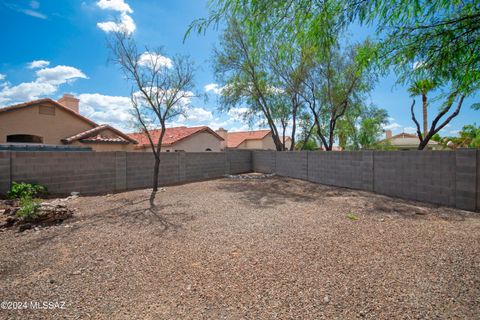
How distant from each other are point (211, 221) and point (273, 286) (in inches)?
111

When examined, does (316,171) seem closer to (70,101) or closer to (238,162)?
(238,162)

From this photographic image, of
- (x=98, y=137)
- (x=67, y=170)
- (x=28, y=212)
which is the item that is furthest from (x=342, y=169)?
(x=98, y=137)

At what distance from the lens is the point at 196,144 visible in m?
22.2

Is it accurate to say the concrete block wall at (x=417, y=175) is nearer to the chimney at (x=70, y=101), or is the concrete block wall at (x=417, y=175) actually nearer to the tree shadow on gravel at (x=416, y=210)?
the tree shadow on gravel at (x=416, y=210)

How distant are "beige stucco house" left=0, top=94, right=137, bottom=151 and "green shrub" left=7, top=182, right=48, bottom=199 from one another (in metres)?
7.49

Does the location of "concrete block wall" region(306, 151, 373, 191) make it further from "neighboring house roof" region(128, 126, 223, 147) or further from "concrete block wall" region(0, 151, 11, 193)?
"neighboring house roof" region(128, 126, 223, 147)

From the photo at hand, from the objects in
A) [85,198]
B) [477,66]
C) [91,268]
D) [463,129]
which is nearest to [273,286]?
[91,268]

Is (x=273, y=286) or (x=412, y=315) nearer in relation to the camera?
(x=412, y=315)

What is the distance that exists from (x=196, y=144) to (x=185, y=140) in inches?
54.5

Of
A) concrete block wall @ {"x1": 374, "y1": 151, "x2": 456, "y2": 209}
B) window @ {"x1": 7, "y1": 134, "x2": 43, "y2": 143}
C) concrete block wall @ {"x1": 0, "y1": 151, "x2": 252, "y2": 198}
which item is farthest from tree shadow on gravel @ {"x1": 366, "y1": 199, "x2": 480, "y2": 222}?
window @ {"x1": 7, "y1": 134, "x2": 43, "y2": 143}

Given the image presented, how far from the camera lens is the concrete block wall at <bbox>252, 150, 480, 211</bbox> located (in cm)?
609

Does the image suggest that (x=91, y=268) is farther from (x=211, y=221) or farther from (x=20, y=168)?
(x=20, y=168)

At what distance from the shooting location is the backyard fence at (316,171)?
20.9 feet

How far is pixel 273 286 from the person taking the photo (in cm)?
275
